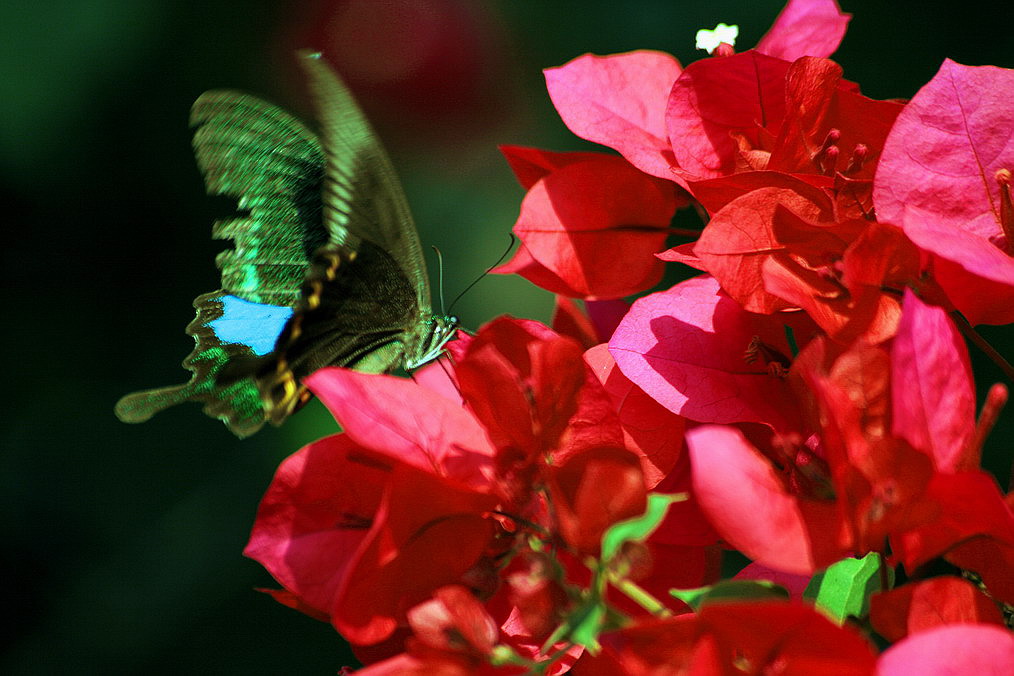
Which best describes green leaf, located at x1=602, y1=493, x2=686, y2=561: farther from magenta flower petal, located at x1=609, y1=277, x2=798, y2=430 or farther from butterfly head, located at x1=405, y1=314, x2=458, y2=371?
butterfly head, located at x1=405, y1=314, x2=458, y2=371

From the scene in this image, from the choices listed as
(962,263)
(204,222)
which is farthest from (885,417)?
(204,222)

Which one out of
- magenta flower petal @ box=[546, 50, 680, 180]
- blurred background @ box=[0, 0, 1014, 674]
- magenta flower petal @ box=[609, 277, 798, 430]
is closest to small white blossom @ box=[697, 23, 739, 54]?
magenta flower petal @ box=[546, 50, 680, 180]

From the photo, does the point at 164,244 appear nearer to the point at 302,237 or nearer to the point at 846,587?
the point at 302,237

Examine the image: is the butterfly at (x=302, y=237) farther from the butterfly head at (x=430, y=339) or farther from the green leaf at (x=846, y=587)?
the green leaf at (x=846, y=587)

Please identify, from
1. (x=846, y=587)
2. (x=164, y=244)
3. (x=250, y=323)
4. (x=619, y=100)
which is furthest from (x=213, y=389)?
(x=164, y=244)

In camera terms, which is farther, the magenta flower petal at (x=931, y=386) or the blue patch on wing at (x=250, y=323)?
the blue patch on wing at (x=250, y=323)

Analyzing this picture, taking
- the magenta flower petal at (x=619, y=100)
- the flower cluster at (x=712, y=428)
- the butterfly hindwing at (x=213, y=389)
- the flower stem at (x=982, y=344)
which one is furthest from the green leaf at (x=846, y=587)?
the butterfly hindwing at (x=213, y=389)
